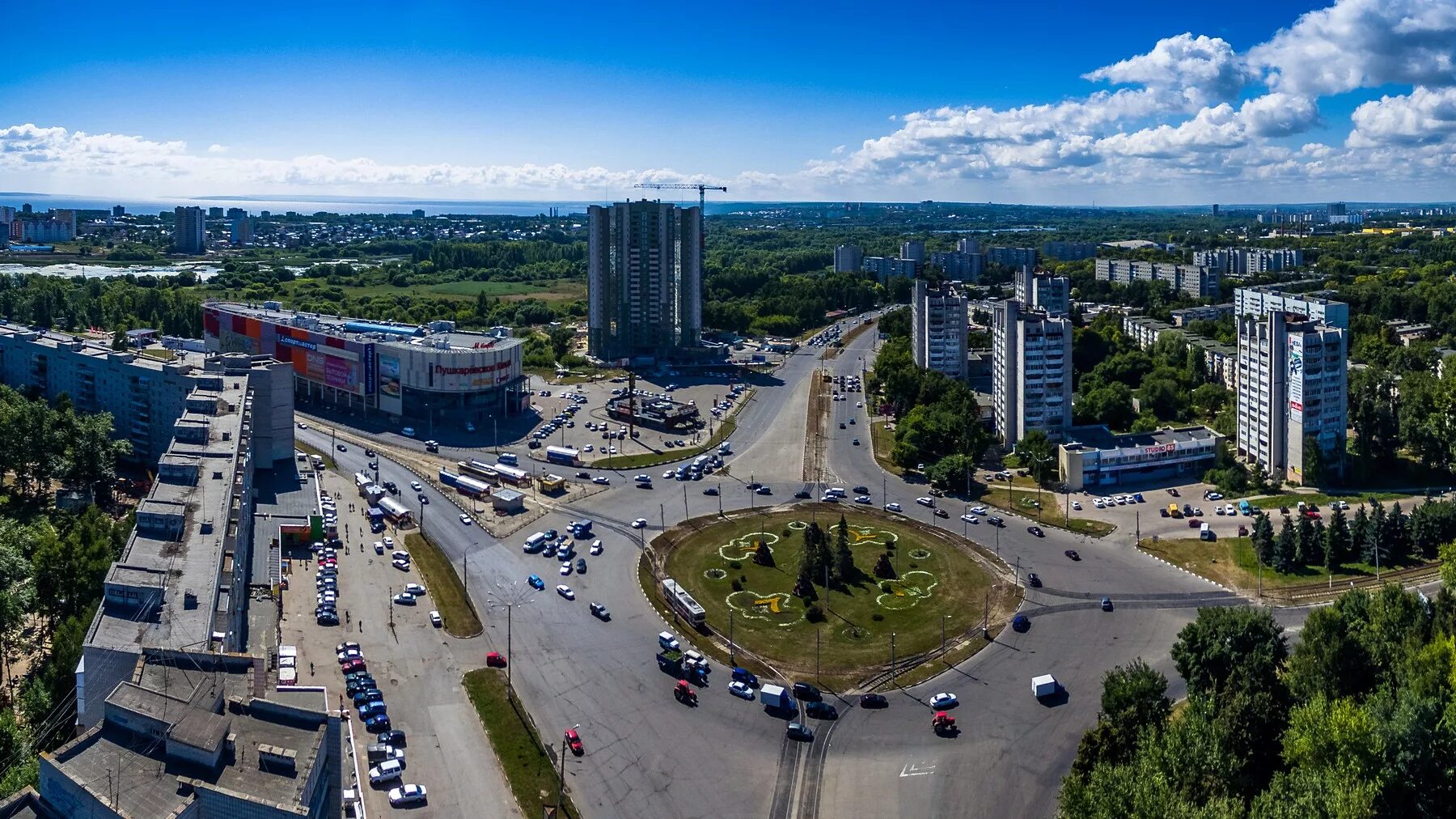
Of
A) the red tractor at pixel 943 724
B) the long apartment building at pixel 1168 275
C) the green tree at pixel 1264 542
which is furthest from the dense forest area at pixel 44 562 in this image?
the long apartment building at pixel 1168 275

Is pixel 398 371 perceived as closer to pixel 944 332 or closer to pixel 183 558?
pixel 183 558

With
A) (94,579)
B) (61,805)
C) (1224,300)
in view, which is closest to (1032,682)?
(61,805)

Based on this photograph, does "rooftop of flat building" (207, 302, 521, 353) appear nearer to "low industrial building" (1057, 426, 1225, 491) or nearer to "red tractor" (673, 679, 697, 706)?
"low industrial building" (1057, 426, 1225, 491)

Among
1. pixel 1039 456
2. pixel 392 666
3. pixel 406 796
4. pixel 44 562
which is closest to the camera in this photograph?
pixel 406 796

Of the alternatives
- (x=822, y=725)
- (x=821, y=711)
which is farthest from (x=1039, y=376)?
(x=822, y=725)

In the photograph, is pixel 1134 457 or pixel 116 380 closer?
pixel 1134 457

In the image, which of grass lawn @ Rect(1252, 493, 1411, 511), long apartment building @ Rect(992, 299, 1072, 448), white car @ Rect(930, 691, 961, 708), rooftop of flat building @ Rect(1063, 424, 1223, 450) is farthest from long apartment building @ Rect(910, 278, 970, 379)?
white car @ Rect(930, 691, 961, 708)

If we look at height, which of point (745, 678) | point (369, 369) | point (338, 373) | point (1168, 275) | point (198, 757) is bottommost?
point (745, 678)

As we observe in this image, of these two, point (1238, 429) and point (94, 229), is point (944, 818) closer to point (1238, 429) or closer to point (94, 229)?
point (1238, 429)
